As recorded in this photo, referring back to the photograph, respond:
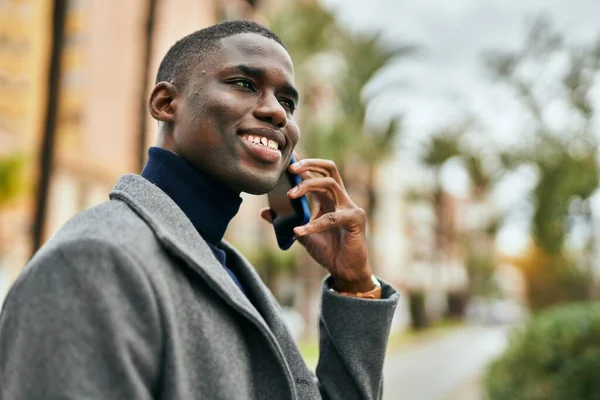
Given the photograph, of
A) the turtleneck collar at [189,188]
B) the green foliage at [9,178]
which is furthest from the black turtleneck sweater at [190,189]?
the green foliage at [9,178]

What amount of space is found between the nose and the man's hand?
0.25 metres

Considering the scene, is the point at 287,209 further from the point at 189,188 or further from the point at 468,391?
the point at 468,391

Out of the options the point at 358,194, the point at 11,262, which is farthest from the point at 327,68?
the point at 358,194

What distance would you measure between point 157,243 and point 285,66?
56cm

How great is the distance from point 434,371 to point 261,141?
19.2 metres

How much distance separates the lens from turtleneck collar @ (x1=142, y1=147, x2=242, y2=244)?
1.51 m

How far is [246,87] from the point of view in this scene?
1.52 meters

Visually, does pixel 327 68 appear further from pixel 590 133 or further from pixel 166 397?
pixel 166 397

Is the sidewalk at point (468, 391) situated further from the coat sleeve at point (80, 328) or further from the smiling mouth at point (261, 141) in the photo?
the coat sleeve at point (80, 328)

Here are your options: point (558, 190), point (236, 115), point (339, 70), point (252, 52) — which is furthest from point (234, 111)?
point (339, 70)

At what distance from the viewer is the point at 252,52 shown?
1.53 metres

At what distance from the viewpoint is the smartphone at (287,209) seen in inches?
76.2

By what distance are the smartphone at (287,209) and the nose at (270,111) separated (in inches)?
14.4

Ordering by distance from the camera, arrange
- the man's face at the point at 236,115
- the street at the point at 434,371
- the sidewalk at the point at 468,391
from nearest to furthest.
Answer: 1. the man's face at the point at 236,115
2. the sidewalk at the point at 468,391
3. the street at the point at 434,371
